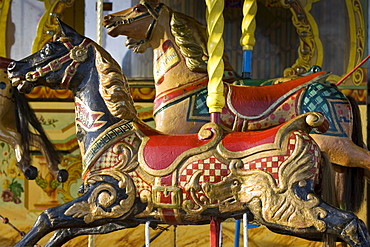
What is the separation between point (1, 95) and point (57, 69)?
157cm

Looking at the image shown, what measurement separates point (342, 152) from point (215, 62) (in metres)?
1.12

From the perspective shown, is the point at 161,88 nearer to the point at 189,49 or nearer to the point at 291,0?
the point at 189,49

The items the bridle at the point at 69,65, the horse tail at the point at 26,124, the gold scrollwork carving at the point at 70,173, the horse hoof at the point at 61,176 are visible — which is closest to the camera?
the bridle at the point at 69,65

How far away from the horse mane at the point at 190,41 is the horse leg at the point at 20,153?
147 centimetres

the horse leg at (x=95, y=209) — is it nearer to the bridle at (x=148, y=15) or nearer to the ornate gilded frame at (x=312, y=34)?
the bridle at (x=148, y=15)

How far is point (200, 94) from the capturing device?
4438mm

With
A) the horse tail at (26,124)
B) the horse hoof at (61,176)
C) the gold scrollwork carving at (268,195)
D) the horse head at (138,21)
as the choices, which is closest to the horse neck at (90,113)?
the gold scrollwork carving at (268,195)

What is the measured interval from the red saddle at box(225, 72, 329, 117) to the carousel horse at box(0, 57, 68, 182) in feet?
5.07

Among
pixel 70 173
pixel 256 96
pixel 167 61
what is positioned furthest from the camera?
pixel 70 173

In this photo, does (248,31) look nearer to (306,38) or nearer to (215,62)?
(215,62)

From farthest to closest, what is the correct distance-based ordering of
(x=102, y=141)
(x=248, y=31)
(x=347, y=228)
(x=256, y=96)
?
(x=248, y=31) → (x=256, y=96) → (x=102, y=141) → (x=347, y=228)

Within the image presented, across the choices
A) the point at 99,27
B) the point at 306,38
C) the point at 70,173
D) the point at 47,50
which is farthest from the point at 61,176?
the point at 306,38

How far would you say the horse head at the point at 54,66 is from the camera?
371 cm

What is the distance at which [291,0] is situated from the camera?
6.25 metres
